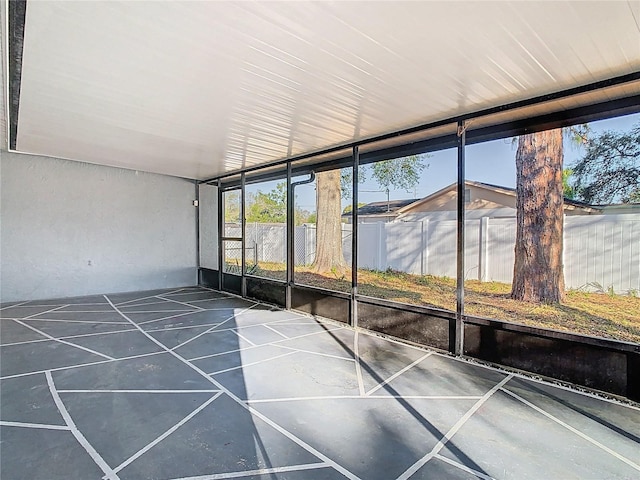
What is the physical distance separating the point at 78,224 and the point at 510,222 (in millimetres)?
8036

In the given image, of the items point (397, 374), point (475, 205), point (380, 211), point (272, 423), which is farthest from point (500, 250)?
point (272, 423)

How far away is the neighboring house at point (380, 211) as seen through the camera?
26.5ft

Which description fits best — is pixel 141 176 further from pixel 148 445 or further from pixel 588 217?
pixel 588 217

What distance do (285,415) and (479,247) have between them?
192 inches

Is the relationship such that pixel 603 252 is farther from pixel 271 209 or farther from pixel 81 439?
pixel 271 209

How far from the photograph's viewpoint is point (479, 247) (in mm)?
6086

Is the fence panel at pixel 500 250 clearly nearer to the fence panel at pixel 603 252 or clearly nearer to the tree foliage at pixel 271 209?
the fence panel at pixel 603 252

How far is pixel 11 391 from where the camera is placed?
2.79 m

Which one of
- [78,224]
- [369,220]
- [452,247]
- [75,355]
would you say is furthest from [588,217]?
[78,224]

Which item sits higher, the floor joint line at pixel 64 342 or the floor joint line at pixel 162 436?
the floor joint line at pixel 64 342

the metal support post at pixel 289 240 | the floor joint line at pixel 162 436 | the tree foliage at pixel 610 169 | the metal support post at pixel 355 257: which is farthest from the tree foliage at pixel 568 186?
the floor joint line at pixel 162 436

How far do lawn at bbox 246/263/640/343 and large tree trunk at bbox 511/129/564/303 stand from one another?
0.27 m

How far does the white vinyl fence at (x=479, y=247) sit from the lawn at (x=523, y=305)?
164 mm

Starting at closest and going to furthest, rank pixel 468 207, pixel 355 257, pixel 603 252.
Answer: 1. pixel 603 252
2. pixel 355 257
3. pixel 468 207
